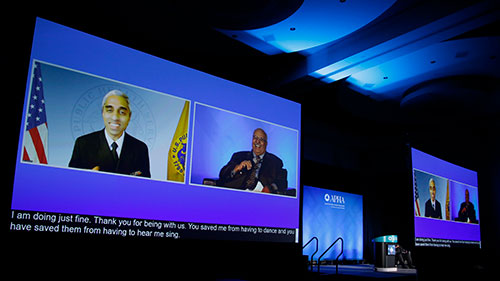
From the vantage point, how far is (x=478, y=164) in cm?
818

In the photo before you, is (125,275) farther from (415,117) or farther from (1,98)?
(415,117)

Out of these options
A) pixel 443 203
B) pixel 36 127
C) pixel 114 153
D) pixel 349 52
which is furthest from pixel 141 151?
pixel 443 203

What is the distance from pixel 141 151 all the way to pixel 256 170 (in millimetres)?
1438

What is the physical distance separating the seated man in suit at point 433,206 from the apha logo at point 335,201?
2335 millimetres

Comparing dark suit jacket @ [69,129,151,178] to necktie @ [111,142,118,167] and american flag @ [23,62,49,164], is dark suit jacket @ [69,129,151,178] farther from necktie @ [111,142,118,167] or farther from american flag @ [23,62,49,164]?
american flag @ [23,62,49,164]

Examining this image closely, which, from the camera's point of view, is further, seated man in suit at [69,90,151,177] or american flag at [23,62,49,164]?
seated man in suit at [69,90,151,177]

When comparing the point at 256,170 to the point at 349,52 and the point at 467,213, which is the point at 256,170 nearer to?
the point at 349,52

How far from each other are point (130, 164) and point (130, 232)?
0.59 m

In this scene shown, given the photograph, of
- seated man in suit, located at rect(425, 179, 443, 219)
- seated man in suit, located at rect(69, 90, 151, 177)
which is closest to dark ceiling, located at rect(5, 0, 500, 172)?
seated man in suit, located at rect(69, 90, 151, 177)

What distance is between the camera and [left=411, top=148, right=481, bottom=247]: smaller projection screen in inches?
236

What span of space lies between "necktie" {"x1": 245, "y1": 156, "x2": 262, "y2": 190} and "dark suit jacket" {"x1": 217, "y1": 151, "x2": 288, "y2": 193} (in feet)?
0.15

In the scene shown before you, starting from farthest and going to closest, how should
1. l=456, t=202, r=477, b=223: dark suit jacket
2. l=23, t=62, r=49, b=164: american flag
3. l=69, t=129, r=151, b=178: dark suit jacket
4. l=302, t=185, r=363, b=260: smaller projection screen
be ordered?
l=302, t=185, r=363, b=260: smaller projection screen < l=456, t=202, r=477, b=223: dark suit jacket < l=69, t=129, r=151, b=178: dark suit jacket < l=23, t=62, r=49, b=164: american flag

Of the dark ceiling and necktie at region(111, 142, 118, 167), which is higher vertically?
the dark ceiling

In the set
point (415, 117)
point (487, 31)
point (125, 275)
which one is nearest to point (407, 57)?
point (487, 31)
